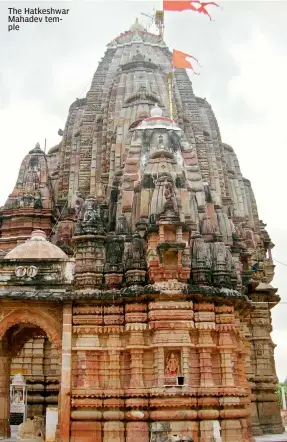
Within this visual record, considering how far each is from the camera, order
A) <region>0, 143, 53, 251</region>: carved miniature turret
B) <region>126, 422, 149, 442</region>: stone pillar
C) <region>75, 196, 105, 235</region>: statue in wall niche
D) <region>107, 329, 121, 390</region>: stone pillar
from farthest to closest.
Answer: <region>0, 143, 53, 251</region>: carved miniature turret → <region>75, 196, 105, 235</region>: statue in wall niche → <region>107, 329, 121, 390</region>: stone pillar → <region>126, 422, 149, 442</region>: stone pillar

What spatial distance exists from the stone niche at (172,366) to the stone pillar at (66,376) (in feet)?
11.2

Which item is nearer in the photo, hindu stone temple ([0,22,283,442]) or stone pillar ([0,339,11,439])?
hindu stone temple ([0,22,283,442])

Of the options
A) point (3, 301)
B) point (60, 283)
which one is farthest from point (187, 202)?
point (3, 301)

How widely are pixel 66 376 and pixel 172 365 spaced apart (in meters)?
3.77

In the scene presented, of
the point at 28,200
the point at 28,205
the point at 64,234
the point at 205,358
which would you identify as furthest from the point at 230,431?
the point at 28,200

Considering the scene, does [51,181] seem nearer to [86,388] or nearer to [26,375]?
[26,375]

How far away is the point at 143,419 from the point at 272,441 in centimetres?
789

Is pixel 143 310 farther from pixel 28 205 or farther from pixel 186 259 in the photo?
pixel 28 205

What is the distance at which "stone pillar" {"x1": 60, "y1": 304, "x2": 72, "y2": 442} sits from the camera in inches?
810

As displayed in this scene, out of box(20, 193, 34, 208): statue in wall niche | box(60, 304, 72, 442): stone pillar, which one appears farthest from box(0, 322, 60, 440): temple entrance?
box(20, 193, 34, 208): statue in wall niche

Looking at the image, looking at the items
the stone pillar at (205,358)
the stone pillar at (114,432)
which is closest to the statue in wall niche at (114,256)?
the stone pillar at (205,358)

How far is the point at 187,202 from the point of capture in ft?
78.4

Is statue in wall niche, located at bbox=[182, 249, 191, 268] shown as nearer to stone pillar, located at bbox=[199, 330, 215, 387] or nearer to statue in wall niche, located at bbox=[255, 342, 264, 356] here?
stone pillar, located at bbox=[199, 330, 215, 387]

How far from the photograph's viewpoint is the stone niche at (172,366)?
20.7 metres
